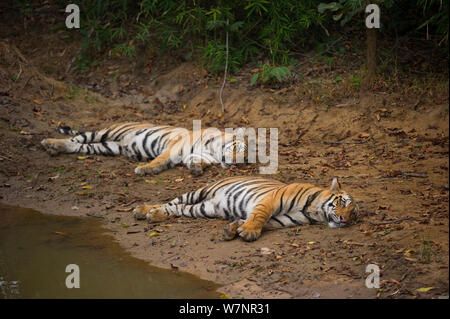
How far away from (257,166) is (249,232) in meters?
2.10

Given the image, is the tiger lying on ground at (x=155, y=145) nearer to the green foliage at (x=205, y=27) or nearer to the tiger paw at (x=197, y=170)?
the tiger paw at (x=197, y=170)

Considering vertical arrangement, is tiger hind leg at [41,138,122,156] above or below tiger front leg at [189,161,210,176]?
above

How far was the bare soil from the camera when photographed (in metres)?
3.73

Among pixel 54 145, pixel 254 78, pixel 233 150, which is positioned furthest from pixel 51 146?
pixel 254 78

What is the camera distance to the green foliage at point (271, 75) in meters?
7.80

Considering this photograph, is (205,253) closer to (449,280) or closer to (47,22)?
(449,280)

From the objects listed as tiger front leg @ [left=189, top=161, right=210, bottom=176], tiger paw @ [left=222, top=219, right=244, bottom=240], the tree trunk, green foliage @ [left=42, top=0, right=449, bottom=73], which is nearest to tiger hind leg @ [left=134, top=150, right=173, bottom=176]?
tiger front leg @ [left=189, top=161, right=210, bottom=176]

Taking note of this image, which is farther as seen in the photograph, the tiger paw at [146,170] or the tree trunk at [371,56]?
the tree trunk at [371,56]

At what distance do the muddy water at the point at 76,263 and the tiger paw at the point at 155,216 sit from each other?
432mm

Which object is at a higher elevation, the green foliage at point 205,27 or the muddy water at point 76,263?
the green foliage at point 205,27

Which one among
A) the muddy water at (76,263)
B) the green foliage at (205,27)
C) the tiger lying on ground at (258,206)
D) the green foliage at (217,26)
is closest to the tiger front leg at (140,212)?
the tiger lying on ground at (258,206)

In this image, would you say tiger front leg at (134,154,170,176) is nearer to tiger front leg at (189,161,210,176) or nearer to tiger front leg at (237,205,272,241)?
tiger front leg at (189,161,210,176)

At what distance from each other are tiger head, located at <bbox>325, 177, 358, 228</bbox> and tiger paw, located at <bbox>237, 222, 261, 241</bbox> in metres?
0.61

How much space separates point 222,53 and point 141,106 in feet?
5.21
